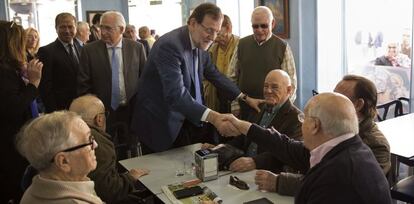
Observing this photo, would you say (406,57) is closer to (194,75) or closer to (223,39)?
(223,39)

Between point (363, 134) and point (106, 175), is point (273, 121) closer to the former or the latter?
point (363, 134)

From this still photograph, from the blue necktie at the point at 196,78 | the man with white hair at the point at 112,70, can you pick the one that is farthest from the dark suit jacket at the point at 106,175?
the man with white hair at the point at 112,70

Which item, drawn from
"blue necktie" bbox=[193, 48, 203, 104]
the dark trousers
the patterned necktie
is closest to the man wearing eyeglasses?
the dark trousers

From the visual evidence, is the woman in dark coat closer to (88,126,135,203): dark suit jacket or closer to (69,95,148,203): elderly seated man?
(69,95,148,203): elderly seated man

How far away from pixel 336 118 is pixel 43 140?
1.05 metres

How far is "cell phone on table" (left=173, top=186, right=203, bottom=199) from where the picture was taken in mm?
1967

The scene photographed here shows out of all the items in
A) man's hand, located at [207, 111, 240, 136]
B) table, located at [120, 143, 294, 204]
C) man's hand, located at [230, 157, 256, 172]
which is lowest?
table, located at [120, 143, 294, 204]

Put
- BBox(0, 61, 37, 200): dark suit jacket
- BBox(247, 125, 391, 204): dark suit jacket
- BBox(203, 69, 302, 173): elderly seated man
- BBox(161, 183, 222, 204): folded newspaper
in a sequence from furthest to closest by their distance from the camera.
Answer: BBox(0, 61, 37, 200): dark suit jacket
BBox(203, 69, 302, 173): elderly seated man
BBox(161, 183, 222, 204): folded newspaper
BBox(247, 125, 391, 204): dark suit jacket

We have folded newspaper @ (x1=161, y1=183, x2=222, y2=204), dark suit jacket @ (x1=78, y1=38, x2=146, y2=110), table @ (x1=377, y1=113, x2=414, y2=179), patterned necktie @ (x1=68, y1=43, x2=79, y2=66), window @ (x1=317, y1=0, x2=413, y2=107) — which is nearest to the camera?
folded newspaper @ (x1=161, y1=183, x2=222, y2=204)

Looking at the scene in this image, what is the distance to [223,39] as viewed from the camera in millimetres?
4191

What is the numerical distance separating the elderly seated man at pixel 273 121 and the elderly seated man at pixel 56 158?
38.6 inches

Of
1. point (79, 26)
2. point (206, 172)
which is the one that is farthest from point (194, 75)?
point (79, 26)

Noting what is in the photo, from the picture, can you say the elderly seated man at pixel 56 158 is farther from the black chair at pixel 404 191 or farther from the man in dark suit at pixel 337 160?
the black chair at pixel 404 191

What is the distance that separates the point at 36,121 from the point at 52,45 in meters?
2.42
